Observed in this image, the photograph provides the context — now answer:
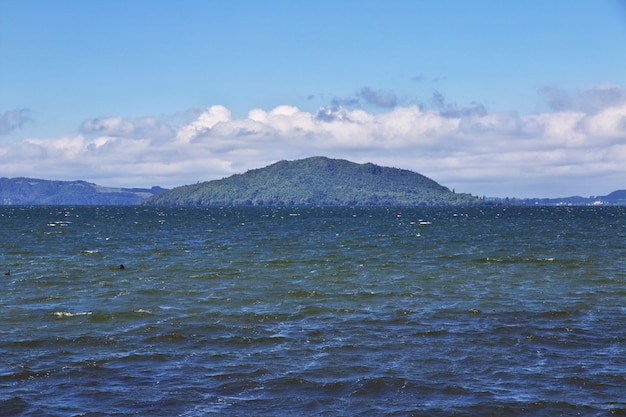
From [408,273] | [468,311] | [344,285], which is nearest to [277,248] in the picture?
[408,273]

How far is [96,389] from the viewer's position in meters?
21.1

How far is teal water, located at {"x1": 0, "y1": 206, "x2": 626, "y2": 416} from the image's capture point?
790 inches

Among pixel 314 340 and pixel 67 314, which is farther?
pixel 67 314

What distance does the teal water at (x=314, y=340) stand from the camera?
790 inches

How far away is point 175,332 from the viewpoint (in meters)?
29.0

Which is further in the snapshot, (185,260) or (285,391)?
(185,260)

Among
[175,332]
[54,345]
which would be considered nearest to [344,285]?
[175,332]

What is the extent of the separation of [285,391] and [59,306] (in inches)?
748

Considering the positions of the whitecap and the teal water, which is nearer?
the teal water

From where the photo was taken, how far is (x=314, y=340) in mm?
27547

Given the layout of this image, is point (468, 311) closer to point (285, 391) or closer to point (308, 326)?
point (308, 326)

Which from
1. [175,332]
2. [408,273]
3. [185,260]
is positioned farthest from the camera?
[185,260]

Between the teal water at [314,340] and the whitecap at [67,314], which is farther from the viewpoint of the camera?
the whitecap at [67,314]

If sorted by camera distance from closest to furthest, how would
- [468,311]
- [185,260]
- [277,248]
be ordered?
1. [468,311]
2. [185,260]
3. [277,248]
